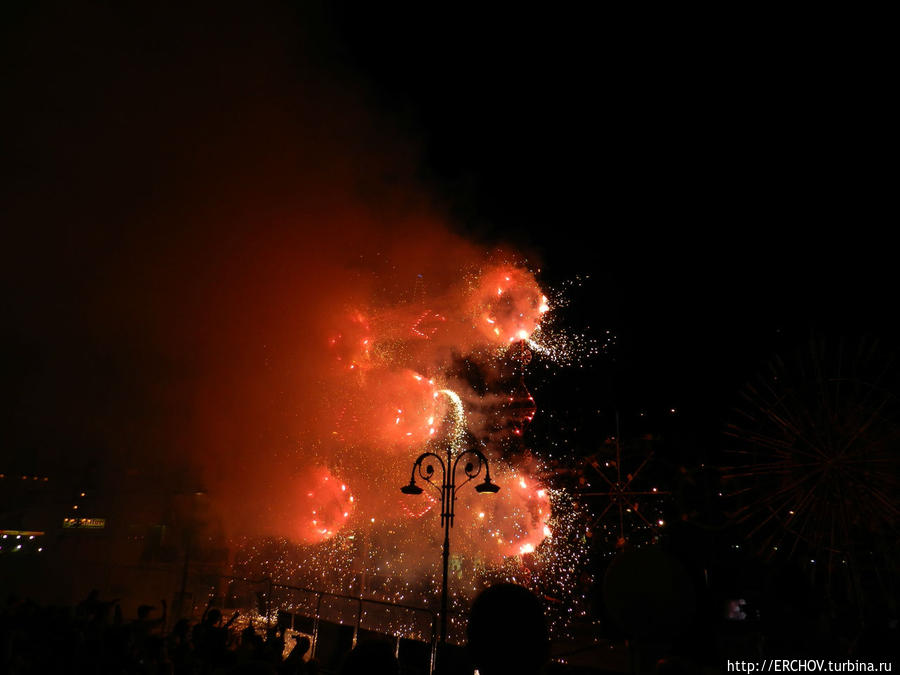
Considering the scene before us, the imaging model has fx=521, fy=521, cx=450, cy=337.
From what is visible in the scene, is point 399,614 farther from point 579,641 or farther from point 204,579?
point 204,579

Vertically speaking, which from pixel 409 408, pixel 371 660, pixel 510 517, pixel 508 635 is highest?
pixel 409 408

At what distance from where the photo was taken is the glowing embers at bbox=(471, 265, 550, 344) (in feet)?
42.0

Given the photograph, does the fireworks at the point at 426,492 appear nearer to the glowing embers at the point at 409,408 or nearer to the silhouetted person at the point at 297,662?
the glowing embers at the point at 409,408

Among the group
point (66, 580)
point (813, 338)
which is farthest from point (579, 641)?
point (66, 580)

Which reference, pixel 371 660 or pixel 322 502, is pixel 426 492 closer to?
pixel 322 502

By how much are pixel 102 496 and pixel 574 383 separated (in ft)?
60.0

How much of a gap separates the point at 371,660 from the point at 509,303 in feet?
36.2

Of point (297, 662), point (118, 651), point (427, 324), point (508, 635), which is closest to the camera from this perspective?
point (508, 635)

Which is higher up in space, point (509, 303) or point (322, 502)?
point (509, 303)

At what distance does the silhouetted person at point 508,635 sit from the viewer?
2.74 m

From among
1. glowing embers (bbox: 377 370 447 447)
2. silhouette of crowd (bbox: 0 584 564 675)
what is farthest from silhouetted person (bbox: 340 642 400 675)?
glowing embers (bbox: 377 370 447 447)

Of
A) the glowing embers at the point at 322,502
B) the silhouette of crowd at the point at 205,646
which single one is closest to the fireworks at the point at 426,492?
the glowing embers at the point at 322,502

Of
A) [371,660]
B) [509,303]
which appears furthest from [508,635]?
[509,303]

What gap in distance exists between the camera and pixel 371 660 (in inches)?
96.7
